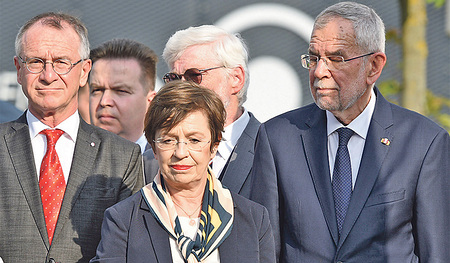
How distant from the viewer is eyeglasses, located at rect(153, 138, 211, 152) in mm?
3087

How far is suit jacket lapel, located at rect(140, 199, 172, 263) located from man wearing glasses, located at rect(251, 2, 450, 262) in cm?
60

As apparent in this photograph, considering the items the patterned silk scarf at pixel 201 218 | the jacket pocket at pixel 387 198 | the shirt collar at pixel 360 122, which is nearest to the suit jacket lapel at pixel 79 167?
the patterned silk scarf at pixel 201 218

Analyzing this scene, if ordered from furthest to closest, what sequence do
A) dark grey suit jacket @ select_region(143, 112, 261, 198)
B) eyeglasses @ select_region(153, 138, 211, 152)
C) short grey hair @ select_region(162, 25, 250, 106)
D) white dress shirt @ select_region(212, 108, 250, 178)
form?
short grey hair @ select_region(162, 25, 250, 106) < white dress shirt @ select_region(212, 108, 250, 178) < dark grey suit jacket @ select_region(143, 112, 261, 198) < eyeglasses @ select_region(153, 138, 211, 152)

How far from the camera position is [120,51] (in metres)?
5.27

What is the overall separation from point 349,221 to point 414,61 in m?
4.76

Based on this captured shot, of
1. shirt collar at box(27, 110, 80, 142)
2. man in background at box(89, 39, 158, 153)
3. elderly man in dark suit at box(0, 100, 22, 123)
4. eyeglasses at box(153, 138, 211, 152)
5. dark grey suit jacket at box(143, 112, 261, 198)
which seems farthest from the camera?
elderly man in dark suit at box(0, 100, 22, 123)

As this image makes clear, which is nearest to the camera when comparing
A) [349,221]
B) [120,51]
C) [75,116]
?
[349,221]

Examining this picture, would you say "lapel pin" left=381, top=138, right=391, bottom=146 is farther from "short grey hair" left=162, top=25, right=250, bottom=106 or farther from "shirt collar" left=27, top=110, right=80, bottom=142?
"shirt collar" left=27, top=110, right=80, bottom=142

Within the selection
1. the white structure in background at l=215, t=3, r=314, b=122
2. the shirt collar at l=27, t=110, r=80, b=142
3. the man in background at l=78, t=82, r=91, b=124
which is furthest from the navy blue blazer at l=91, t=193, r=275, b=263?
the white structure in background at l=215, t=3, r=314, b=122

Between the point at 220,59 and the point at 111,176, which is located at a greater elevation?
the point at 220,59

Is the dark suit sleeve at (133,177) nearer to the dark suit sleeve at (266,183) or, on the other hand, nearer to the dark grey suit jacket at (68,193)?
the dark grey suit jacket at (68,193)

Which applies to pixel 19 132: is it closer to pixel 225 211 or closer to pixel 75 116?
pixel 75 116

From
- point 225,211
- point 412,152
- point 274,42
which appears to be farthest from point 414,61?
point 225,211

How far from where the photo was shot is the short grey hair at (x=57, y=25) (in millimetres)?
3600
